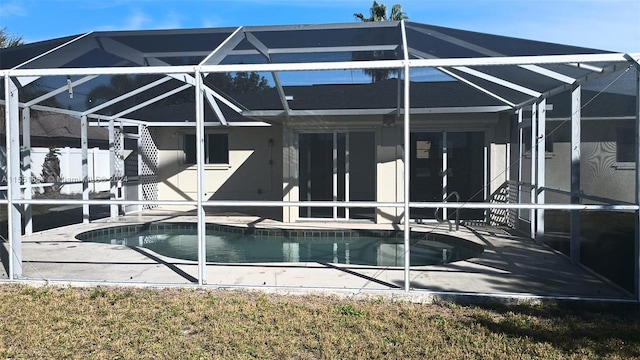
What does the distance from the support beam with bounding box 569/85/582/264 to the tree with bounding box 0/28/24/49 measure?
1417cm

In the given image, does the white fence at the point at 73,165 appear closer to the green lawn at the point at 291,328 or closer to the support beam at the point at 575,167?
the green lawn at the point at 291,328

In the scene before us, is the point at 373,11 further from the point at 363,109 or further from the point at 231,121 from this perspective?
the point at 363,109

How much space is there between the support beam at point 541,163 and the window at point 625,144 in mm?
1772

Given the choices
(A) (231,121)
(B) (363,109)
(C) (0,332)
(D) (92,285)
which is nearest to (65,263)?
(D) (92,285)

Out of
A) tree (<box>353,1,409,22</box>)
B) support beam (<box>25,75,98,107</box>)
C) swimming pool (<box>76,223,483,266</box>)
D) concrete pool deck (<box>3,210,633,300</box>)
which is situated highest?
tree (<box>353,1,409,22</box>)

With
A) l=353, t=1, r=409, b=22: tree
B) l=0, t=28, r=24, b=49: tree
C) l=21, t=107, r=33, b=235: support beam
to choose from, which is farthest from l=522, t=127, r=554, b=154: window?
l=353, t=1, r=409, b=22: tree

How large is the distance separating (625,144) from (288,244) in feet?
18.7

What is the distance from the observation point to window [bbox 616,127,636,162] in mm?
6418

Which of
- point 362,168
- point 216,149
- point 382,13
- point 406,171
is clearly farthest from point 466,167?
point 382,13

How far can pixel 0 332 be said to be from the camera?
13.9 feet

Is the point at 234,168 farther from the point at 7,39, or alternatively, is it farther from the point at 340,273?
the point at 340,273

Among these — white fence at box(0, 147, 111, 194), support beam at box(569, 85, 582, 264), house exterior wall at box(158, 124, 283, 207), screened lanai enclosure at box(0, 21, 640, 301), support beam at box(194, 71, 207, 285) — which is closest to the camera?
support beam at box(194, 71, 207, 285)

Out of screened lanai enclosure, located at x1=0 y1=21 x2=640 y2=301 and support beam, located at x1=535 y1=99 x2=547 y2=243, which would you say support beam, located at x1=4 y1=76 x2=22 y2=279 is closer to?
screened lanai enclosure, located at x1=0 y1=21 x2=640 y2=301

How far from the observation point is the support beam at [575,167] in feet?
22.1
